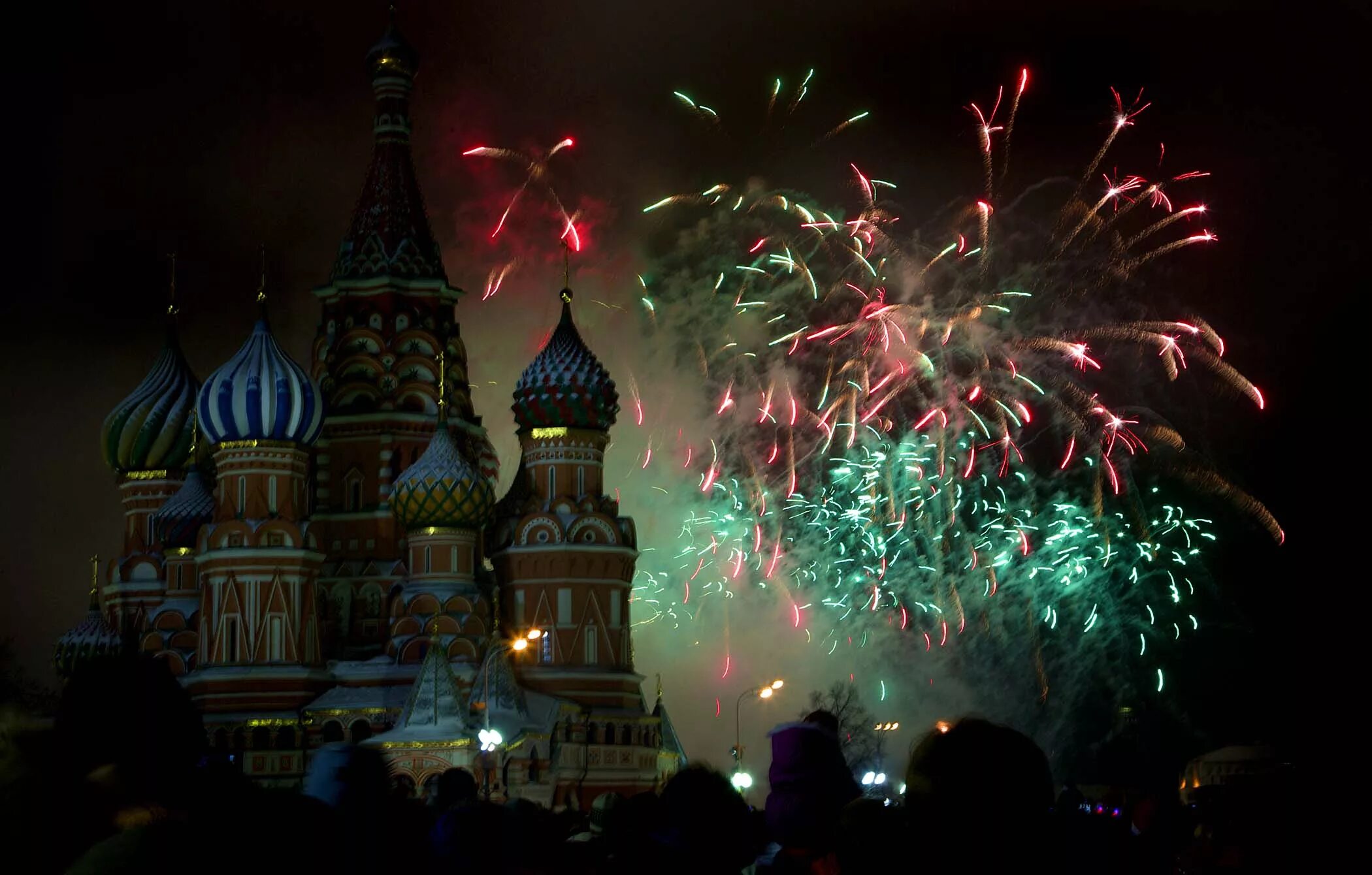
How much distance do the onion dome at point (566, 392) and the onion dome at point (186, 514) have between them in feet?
19.6

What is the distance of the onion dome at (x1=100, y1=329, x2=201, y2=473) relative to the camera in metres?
40.5

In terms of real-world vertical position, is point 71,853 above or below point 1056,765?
below

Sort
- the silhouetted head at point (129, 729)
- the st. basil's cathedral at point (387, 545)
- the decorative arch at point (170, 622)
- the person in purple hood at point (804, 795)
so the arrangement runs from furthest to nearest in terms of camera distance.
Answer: the decorative arch at point (170, 622), the st. basil's cathedral at point (387, 545), the person in purple hood at point (804, 795), the silhouetted head at point (129, 729)

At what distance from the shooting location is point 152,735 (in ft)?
16.1

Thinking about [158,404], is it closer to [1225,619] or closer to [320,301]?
[320,301]

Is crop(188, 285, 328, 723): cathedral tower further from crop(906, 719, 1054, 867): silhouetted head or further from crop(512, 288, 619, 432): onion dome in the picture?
crop(906, 719, 1054, 867): silhouetted head

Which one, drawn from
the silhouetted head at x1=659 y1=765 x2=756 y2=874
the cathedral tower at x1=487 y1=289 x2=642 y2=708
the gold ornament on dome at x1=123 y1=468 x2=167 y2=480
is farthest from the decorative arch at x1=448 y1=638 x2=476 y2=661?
the silhouetted head at x1=659 y1=765 x2=756 y2=874

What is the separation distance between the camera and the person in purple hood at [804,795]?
5.61m

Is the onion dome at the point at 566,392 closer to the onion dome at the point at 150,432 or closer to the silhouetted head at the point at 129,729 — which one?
the onion dome at the point at 150,432

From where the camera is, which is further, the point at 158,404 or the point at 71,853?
the point at 158,404

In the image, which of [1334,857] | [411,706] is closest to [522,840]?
[1334,857]

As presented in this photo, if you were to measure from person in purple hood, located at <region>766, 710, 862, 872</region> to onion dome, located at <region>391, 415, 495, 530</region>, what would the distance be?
3043 cm

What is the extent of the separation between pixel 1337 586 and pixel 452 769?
70.3ft

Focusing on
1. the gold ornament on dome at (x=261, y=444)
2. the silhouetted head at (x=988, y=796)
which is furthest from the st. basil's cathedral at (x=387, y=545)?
the silhouetted head at (x=988, y=796)
